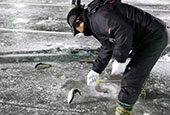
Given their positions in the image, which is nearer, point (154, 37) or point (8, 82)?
point (154, 37)

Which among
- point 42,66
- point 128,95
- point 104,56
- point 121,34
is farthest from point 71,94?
point 121,34

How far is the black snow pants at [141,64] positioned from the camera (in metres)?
2.19

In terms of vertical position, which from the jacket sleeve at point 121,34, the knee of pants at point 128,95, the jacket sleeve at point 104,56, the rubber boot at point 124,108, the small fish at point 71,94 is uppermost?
the jacket sleeve at point 121,34

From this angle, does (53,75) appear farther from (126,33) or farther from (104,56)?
(126,33)

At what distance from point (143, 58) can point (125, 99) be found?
1.66ft

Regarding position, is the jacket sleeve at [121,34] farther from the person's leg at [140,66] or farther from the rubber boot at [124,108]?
the rubber boot at [124,108]

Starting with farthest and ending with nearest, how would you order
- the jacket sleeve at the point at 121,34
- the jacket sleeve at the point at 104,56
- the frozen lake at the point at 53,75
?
the frozen lake at the point at 53,75 → the jacket sleeve at the point at 104,56 → the jacket sleeve at the point at 121,34

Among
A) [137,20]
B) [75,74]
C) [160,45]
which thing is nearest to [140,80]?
[160,45]

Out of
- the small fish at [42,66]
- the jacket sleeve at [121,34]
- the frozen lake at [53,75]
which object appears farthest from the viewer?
the small fish at [42,66]

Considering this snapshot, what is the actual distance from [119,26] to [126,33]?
0.33 ft

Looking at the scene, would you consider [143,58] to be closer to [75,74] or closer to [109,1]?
[109,1]

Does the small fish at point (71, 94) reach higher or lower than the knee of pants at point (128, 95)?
lower

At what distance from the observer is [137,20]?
2.11 metres

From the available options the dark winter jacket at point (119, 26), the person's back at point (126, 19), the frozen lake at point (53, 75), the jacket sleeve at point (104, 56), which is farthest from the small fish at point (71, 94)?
the person's back at point (126, 19)
